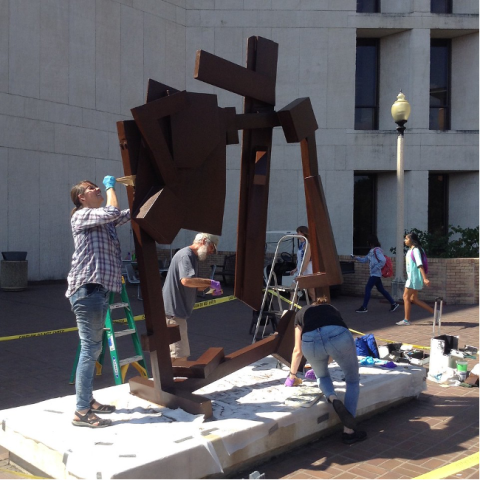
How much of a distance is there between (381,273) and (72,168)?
32.7 ft

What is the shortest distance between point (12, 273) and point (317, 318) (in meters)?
12.1

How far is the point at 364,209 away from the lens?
20.9 meters

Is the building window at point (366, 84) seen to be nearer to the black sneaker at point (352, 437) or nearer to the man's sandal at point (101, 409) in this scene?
the black sneaker at point (352, 437)

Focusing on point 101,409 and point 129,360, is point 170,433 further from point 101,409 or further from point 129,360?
point 129,360

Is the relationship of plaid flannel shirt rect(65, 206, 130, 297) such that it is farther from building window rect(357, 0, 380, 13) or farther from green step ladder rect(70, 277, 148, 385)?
building window rect(357, 0, 380, 13)

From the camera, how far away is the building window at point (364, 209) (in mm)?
20844

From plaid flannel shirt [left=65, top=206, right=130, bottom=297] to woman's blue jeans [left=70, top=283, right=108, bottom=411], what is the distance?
0.22 feet

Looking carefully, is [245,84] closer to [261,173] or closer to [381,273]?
[261,173]

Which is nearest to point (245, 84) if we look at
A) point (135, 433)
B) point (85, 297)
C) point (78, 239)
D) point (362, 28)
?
point (78, 239)

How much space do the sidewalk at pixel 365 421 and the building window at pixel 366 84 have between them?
10.3 m

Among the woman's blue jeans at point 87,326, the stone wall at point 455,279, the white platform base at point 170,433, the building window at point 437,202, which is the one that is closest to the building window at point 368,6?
the building window at point 437,202

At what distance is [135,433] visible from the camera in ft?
13.0

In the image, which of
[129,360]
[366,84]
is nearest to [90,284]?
[129,360]

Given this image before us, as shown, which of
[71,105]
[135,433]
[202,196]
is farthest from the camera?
[71,105]
